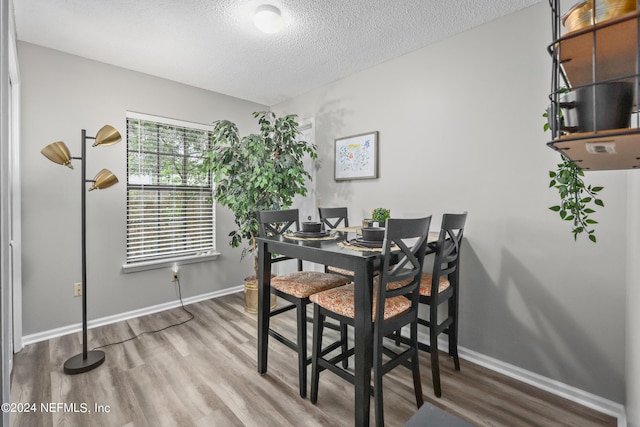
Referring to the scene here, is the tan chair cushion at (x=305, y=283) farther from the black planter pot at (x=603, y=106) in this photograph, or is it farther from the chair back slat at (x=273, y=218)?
the black planter pot at (x=603, y=106)

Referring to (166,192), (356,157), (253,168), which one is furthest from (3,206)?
(356,157)

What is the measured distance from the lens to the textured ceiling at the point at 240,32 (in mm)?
2154

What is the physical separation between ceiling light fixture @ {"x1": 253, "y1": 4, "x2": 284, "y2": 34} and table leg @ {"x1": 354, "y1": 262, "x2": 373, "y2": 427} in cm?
183

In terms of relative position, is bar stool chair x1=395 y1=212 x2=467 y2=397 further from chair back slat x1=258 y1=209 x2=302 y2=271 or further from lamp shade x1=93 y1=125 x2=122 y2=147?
lamp shade x1=93 y1=125 x2=122 y2=147

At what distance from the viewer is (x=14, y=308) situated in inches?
99.0

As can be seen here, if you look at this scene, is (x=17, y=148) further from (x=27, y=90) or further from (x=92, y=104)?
(x=92, y=104)

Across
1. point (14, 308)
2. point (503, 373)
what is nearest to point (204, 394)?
point (14, 308)

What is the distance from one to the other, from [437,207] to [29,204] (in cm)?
347

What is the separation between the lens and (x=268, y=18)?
217 cm

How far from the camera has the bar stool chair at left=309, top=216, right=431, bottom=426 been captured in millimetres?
1560

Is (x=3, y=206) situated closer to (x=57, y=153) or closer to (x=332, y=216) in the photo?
(x=57, y=153)

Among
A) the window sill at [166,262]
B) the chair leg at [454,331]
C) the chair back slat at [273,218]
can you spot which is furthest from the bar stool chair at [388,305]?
the window sill at [166,262]

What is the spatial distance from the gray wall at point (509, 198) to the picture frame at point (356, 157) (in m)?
0.18

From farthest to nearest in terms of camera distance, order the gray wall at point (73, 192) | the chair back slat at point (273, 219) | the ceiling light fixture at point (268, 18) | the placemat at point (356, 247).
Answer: the gray wall at point (73, 192) < the chair back slat at point (273, 219) < the ceiling light fixture at point (268, 18) < the placemat at point (356, 247)
